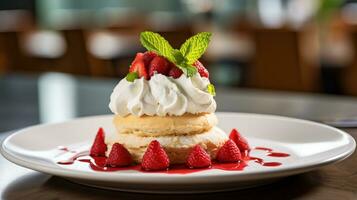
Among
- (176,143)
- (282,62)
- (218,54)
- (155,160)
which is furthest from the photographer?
(218,54)

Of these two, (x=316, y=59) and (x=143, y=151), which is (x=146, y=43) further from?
(x=316, y=59)

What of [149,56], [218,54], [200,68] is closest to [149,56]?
[149,56]

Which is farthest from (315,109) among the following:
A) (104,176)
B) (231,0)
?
(231,0)

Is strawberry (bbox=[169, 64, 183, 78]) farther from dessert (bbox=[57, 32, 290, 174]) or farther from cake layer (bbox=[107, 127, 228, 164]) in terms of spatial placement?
cake layer (bbox=[107, 127, 228, 164])

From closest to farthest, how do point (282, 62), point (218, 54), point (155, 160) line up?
point (155, 160), point (282, 62), point (218, 54)

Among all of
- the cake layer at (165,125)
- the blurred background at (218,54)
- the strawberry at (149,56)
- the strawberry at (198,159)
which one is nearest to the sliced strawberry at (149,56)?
the strawberry at (149,56)

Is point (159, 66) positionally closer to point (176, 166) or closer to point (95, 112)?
point (176, 166)
